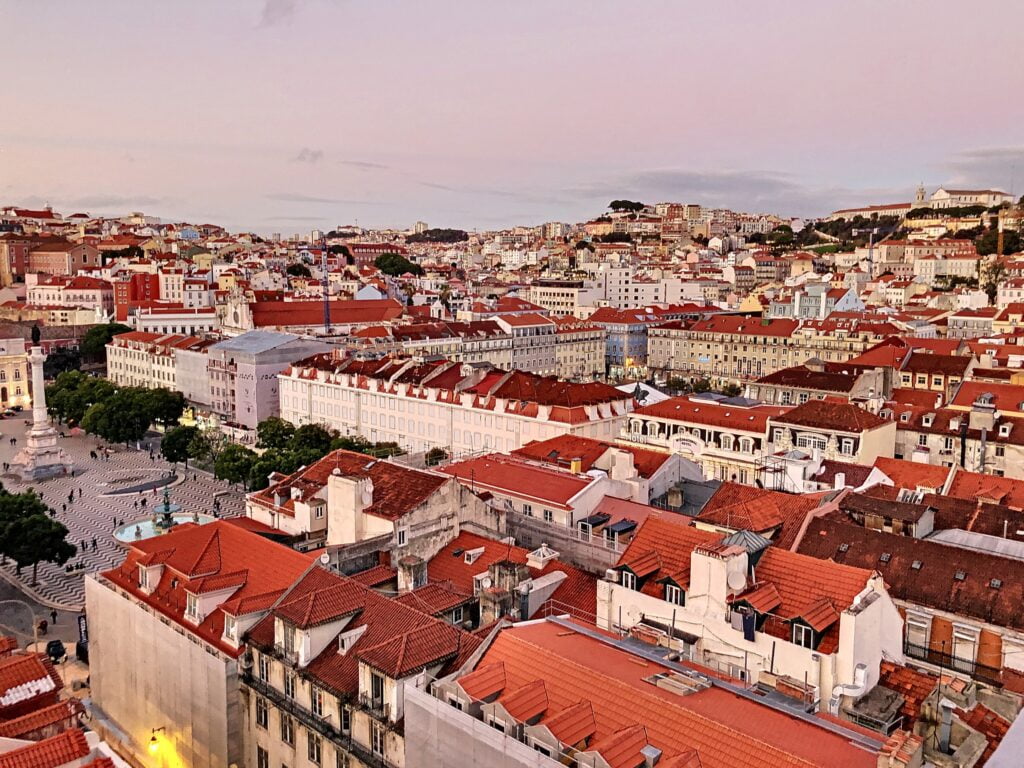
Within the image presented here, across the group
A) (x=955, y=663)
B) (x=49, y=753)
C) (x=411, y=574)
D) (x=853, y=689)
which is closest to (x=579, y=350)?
(x=411, y=574)

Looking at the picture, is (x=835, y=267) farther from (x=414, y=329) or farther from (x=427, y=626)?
(x=427, y=626)

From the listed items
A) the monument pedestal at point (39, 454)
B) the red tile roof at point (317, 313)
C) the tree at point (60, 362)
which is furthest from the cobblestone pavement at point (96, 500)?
the tree at point (60, 362)

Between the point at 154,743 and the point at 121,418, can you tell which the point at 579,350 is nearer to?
the point at 121,418

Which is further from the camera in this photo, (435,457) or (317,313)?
(317,313)

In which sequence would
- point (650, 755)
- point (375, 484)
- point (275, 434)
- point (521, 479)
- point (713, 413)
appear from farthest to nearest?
1. point (275, 434)
2. point (713, 413)
3. point (521, 479)
4. point (375, 484)
5. point (650, 755)

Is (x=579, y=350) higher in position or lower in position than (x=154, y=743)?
higher

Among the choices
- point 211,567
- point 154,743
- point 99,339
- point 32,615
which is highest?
point 99,339

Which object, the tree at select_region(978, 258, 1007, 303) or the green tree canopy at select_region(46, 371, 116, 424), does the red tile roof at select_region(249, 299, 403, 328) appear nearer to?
the green tree canopy at select_region(46, 371, 116, 424)

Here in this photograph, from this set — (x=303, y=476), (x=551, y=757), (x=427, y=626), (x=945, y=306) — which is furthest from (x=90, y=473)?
(x=945, y=306)
